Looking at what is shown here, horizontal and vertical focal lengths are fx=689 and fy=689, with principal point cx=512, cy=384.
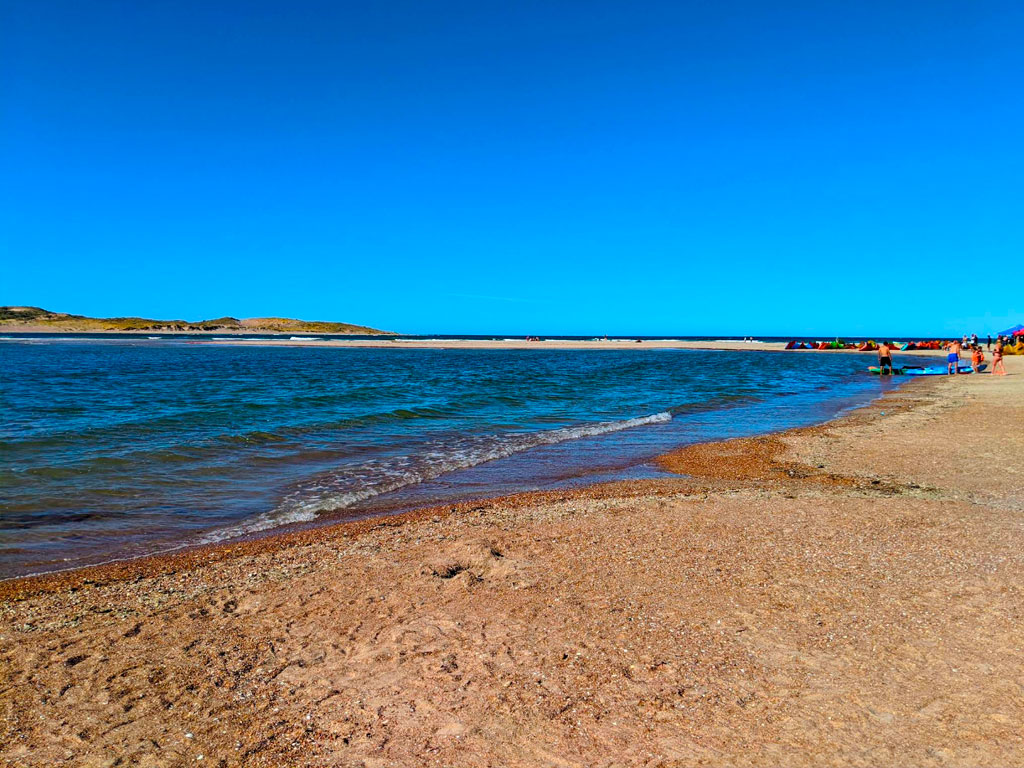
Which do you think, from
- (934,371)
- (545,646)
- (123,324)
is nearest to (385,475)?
(545,646)

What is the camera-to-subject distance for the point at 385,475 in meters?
11.6

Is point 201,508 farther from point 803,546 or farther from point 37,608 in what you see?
point 803,546

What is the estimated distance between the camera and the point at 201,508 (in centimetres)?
939

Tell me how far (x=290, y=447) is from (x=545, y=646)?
426 inches

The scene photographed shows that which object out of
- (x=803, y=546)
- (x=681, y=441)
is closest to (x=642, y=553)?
(x=803, y=546)

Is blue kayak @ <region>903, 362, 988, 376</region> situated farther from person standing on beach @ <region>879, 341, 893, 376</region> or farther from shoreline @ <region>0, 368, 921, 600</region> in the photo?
shoreline @ <region>0, 368, 921, 600</region>

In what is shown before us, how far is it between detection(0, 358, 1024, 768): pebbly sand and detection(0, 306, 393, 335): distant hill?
15029 cm

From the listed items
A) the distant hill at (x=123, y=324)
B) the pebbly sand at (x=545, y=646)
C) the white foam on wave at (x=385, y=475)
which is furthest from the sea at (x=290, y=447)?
the distant hill at (x=123, y=324)

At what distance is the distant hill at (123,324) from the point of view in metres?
144

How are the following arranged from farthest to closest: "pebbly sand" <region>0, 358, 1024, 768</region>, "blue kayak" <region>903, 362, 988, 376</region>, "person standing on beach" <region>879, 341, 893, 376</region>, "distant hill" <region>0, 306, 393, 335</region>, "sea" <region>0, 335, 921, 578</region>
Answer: "distant hill" <region>0, 306, 393, 335</region> → "person standing on beach" <region>879, 341, 893, 376</region> → "blue kayak" <region>903, 362, 988, 376</region> → "sea" <region>0, 335, 921, 578</region> → "pebbly sand" <region>0, 358, 1024, 768</region>

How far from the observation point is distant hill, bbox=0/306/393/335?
5650 inches

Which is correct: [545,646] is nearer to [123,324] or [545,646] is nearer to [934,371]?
[934,371]

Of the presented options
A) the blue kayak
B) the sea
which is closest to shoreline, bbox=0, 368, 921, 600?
the sea

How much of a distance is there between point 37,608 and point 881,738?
234 inches
